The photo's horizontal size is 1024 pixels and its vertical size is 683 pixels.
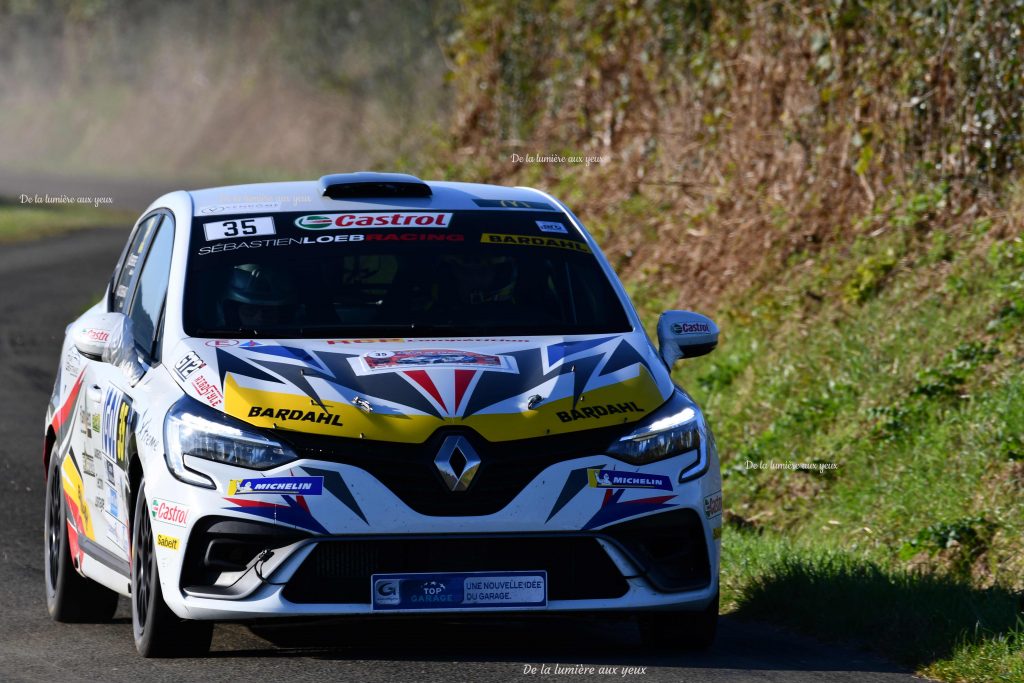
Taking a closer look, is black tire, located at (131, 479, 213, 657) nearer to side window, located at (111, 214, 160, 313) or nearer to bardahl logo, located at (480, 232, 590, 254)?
→ side window, located at (111, 214, 160, 313)

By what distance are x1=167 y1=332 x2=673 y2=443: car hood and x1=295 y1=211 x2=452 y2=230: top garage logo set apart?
0.91 m

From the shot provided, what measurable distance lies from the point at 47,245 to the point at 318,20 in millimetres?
29397

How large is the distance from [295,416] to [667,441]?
1.30 m

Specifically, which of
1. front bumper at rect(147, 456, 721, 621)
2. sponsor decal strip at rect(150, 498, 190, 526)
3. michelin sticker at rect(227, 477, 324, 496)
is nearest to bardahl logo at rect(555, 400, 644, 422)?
front bumper at rect(147, 456, 721, 621)

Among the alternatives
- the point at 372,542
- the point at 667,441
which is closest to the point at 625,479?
the point at 667,441

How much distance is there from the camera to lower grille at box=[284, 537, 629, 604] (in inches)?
248

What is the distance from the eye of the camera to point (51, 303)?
19.7m

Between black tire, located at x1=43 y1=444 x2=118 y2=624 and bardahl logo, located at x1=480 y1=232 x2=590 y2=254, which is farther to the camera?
black tire, located at x1=43 y1=444 x2=118 y2=624

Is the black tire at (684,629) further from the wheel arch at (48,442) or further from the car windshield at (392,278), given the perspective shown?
the wheel arch at (48,442)

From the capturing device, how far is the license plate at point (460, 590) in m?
6.33

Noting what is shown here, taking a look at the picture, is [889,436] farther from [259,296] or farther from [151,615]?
[151,615]

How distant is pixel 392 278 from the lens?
296 inches

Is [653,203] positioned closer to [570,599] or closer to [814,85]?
[814,85]

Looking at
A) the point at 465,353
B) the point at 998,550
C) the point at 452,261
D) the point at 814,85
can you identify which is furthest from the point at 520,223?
the point at 814,85
